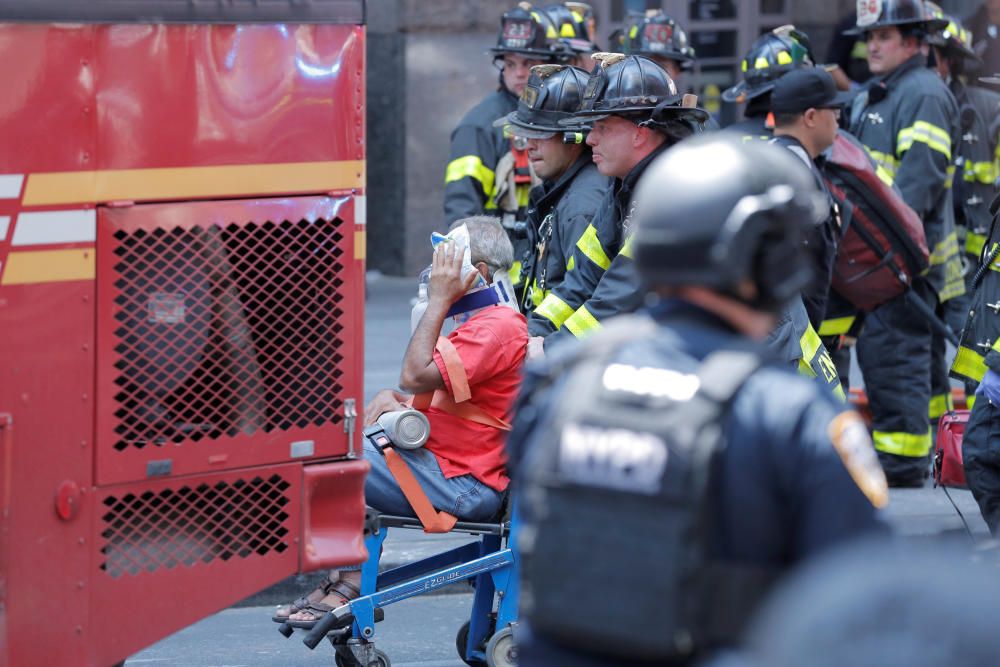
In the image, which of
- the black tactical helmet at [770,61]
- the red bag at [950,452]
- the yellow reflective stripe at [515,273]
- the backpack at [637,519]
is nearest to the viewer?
the backpack at [637,519]

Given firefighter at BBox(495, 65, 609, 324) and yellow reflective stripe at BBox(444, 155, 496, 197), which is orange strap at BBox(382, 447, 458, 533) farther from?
yellow reflective stripe at BBox(444, 155, 496, 197)

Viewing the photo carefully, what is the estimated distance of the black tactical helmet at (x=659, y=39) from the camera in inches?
357

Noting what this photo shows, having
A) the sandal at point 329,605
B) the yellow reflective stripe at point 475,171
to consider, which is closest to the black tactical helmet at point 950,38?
the yellow reflective stripe at point 475,171

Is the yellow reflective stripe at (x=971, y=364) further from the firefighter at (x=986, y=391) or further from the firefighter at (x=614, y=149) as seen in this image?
the firefighter at (x=614, y=149)

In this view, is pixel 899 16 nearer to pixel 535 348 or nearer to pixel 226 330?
pixel 535 348

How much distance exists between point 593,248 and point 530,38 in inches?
115

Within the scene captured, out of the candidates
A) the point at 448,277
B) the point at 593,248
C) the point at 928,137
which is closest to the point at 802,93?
the point at 593,248

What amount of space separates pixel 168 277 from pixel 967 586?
2417mm

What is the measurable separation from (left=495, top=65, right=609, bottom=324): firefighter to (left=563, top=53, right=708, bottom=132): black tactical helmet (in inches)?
13.6

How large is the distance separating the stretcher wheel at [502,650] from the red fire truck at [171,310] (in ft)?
3.29

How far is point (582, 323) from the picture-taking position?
16.7 feet

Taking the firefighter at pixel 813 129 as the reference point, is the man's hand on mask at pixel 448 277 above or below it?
below

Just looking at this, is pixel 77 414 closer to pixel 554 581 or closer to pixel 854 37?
pixel 554 581

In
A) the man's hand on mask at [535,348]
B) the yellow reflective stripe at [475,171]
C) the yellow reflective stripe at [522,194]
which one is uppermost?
the yellow reflective stripe at [475,171]
